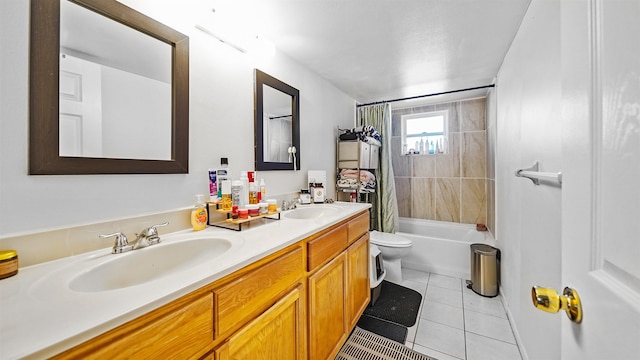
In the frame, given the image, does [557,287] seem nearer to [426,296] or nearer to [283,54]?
[426,296]

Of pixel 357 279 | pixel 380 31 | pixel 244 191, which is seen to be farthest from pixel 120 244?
pixel 380 31

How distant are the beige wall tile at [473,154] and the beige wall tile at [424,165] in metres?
0.37

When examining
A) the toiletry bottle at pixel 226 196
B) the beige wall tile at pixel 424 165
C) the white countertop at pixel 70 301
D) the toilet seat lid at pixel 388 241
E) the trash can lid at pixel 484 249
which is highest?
the beige wall tile at pixel 424 165

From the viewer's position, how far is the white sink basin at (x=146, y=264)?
0.78 m

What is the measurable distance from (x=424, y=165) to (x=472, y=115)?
879mm

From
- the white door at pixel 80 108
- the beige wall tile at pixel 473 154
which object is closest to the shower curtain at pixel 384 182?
the beige wall tile at pixel 473 154

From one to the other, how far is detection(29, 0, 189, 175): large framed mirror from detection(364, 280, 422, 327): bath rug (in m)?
1.85

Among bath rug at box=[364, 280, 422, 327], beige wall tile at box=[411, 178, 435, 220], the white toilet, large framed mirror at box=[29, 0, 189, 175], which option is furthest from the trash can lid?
large framed mirror at box=[29, 0, 189, 175]

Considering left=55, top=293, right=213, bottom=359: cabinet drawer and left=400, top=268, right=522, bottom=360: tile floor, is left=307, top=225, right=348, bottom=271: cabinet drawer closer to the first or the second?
left=55, top=293, right=213, bottom=359: cabinet drawer

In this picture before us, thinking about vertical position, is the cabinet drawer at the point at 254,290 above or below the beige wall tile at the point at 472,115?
below

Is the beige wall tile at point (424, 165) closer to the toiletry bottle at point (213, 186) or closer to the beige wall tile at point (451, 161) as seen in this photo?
the beige wall tile at point (451, 161)

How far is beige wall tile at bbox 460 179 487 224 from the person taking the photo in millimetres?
3152

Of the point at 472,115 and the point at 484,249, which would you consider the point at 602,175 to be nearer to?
the point at 484,249

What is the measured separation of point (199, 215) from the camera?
47.2 inches
